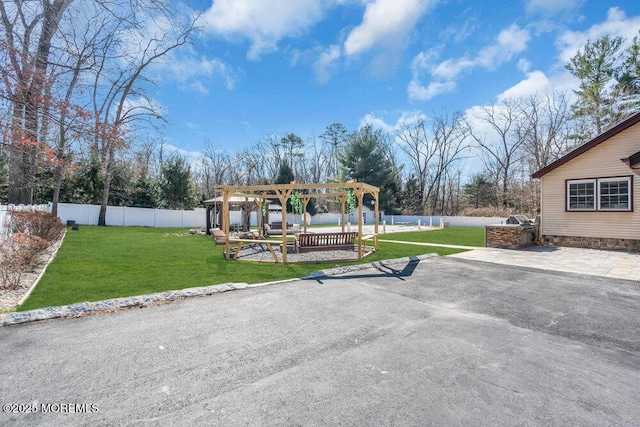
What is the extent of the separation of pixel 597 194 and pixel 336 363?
13.3 m

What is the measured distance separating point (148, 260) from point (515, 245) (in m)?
12.9

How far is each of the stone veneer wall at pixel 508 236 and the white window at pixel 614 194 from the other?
8.27 ft

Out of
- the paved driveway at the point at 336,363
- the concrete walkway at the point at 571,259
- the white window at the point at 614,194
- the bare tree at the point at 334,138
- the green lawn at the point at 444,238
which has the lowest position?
the paved driveway at the point at 336,363

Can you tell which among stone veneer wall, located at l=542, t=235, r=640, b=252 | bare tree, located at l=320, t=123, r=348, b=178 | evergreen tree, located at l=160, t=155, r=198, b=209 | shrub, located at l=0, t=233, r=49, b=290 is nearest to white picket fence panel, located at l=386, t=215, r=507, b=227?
stone veneer wall, located at l=542, t=235, r=640, b=252

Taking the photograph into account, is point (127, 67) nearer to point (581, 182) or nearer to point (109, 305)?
point (109, 305)

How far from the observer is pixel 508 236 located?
12.0 meters

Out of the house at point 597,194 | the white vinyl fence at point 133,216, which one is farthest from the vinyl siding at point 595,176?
the white vinyl fence at point 133,216

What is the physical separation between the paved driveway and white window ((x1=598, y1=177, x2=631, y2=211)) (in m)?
7.81

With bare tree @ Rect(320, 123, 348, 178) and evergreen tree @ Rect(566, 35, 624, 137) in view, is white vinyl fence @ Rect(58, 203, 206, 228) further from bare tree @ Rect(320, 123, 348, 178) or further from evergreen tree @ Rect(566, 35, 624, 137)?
evergreen tree @ Rect(566, 35, 624, 137)

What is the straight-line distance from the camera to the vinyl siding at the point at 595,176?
10648 mm

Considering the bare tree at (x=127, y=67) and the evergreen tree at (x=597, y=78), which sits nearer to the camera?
the bare tree at (x=127, y=67)

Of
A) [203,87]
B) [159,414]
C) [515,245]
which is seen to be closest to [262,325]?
[159,414]

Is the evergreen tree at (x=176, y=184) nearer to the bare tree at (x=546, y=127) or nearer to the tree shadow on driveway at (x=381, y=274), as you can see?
the tree shadow on driveway at (x=381, y=274)

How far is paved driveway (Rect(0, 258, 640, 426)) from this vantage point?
230cm
